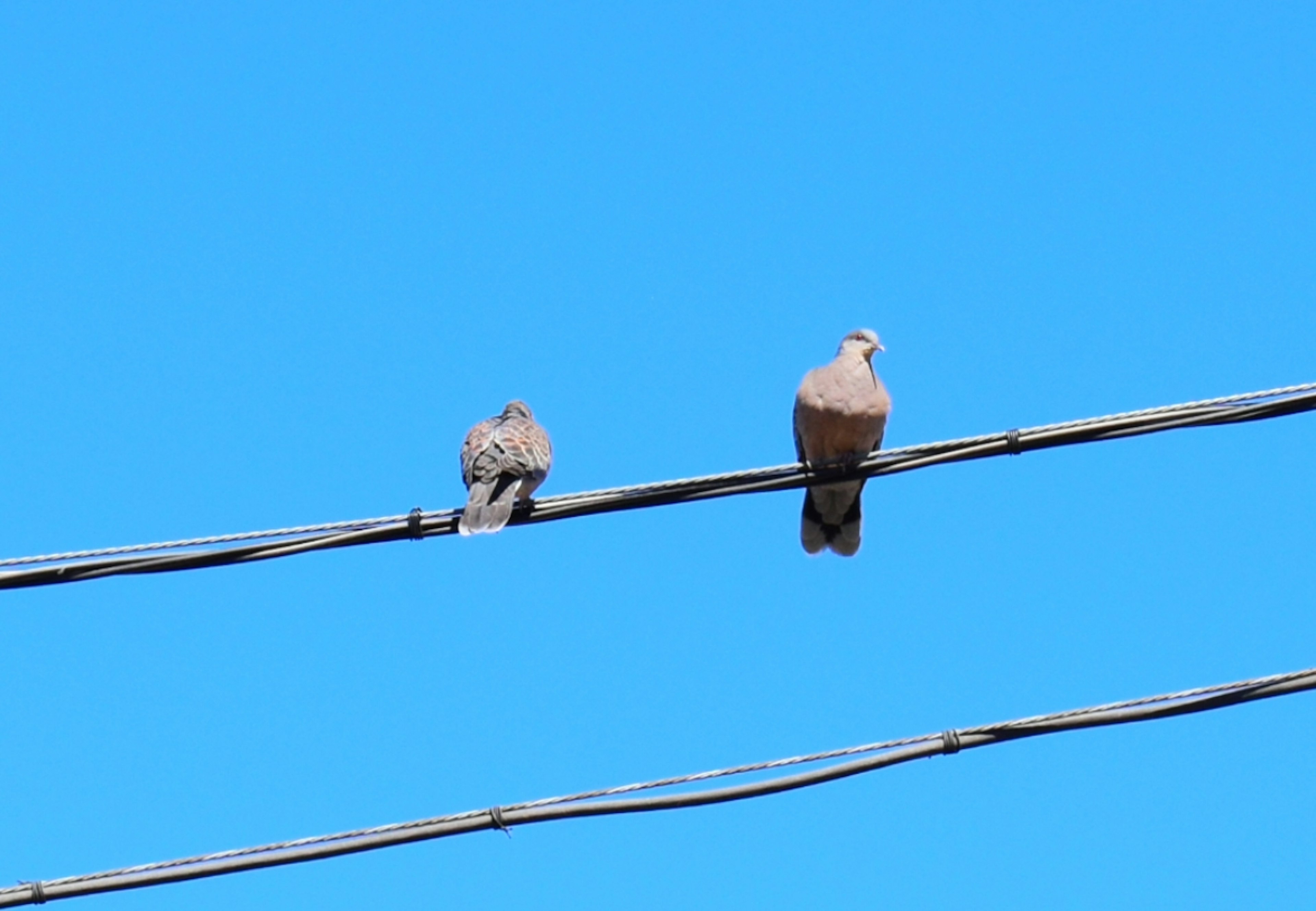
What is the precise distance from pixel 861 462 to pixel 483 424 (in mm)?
3701

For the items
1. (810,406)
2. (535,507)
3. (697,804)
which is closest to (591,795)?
(697,804)

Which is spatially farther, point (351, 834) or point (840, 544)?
point (840, 544)

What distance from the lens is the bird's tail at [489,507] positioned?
732 centimetres

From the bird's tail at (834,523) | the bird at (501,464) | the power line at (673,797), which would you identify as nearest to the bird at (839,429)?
the bird's tail at (834,523)

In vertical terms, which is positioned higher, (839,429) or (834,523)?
(839,429)

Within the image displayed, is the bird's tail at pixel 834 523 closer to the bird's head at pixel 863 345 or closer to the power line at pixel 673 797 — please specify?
the bird's head at pixel 863 345

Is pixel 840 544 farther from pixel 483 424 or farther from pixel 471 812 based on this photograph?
pixel 471 812

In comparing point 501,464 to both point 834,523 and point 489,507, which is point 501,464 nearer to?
point 489,507

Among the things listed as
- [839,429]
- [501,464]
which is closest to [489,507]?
[501,464]

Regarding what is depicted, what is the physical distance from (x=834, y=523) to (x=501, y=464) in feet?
5.58

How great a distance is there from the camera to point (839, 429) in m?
8.97

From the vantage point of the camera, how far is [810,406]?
903 centimetres

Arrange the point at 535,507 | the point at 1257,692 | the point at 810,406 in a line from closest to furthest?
1. the point at 1257,692
2. the point at 535,507
3. the point at 810,406

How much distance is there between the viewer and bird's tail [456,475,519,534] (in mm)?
7316
